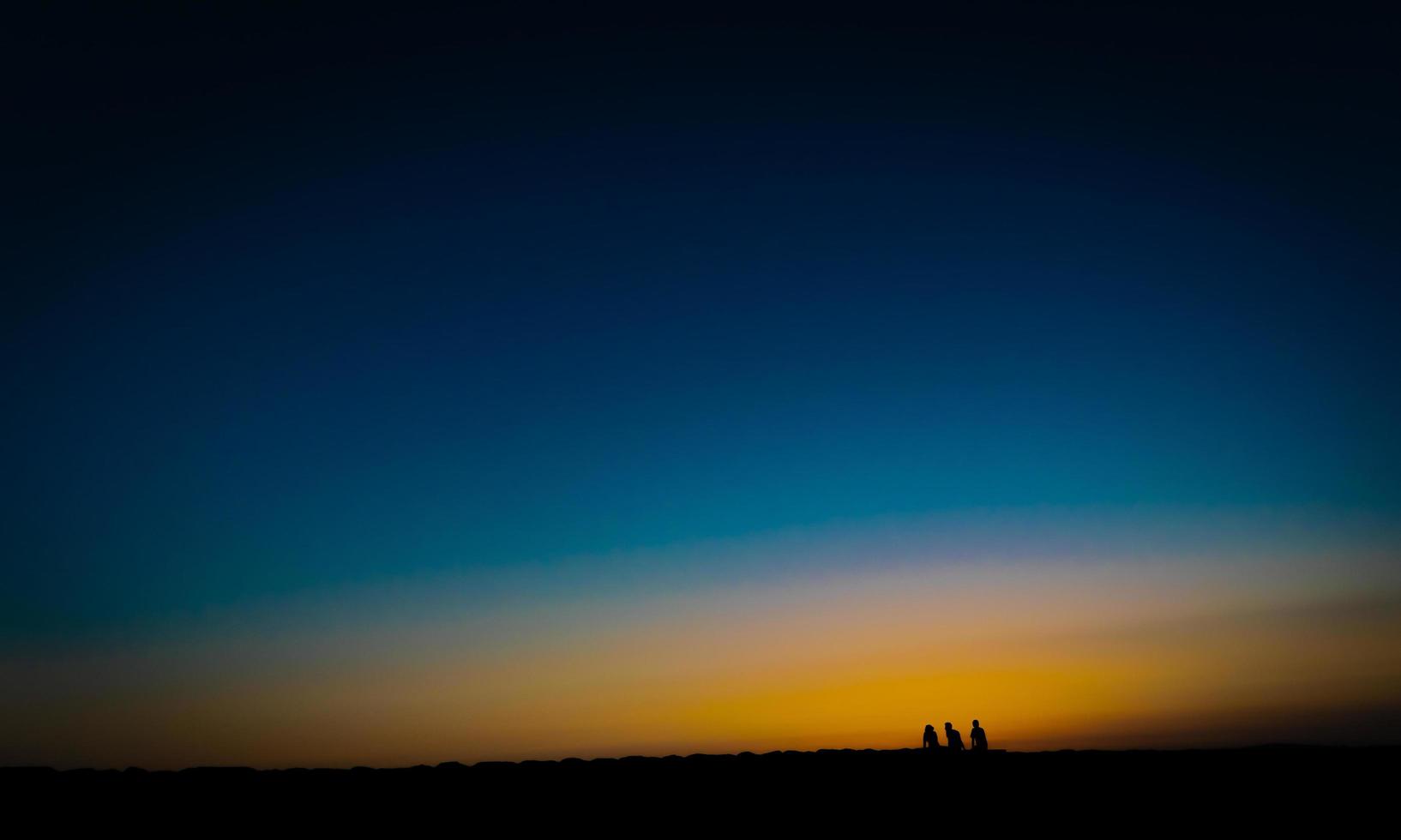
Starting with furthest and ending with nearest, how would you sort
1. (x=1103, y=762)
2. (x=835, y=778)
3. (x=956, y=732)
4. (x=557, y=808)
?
(x=956, y=732), (x=1103, y=762), (x=835, y=778), (x=557, y=808)

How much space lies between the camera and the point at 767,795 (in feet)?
59.6

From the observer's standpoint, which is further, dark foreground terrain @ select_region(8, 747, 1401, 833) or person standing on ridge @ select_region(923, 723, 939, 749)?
person standing on ridge @ select_region(923, 723, 939, 749)

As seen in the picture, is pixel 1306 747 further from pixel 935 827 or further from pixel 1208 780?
pixel 935 827

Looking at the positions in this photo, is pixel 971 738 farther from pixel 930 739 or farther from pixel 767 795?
pixel 767 795

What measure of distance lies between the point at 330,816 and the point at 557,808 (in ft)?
14.1

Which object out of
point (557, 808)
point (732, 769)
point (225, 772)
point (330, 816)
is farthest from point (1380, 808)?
point (225, 772)

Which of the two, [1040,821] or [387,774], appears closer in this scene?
[1040,821]

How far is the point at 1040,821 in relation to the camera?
16.1 metres

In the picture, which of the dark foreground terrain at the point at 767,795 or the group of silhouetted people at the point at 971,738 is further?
the group of silhouetted people at the point at 971,738

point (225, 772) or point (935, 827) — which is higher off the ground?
point (225, 772)

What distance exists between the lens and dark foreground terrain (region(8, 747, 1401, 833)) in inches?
645

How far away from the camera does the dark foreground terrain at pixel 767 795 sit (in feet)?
53.8

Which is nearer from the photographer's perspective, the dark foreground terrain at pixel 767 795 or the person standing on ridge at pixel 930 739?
the dark foreground terrain at pixel 767 795

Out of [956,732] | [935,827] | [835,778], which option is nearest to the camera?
[935,827]
